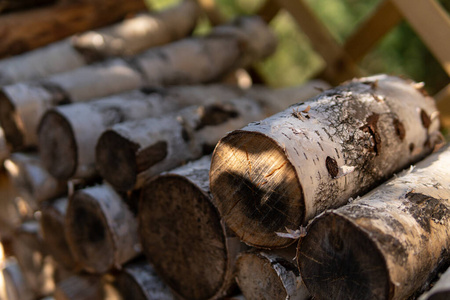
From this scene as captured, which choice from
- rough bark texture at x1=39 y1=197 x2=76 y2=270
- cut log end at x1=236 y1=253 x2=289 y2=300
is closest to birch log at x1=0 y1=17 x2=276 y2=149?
rough bark texture at x1=39 y1=197 x2=76 y2=270

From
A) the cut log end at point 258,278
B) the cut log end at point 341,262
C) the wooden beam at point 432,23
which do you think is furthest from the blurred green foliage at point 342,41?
the cut log end at point 341,262

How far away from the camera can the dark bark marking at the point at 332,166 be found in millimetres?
1468

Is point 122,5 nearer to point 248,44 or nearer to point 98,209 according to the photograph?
point 248,44

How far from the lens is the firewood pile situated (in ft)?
4.45

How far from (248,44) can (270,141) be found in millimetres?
2414

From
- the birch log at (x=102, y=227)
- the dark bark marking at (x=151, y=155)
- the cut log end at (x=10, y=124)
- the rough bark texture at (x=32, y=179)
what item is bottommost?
the birch log at (x=102, y=227)

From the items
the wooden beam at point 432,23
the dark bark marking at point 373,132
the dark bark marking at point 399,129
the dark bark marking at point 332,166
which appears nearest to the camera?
the dark bark marking at point 332,166

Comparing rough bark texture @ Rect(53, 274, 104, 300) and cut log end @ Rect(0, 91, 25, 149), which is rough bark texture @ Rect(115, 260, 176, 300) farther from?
cut log end @ Rect(0, 91, 25, 149)

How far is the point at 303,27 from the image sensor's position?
3.48 meters

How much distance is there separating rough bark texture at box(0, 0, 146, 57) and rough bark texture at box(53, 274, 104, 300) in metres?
1.69

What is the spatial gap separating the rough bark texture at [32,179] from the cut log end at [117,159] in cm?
64

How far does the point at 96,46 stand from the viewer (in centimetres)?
316

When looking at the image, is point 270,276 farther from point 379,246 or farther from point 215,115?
point 215,115

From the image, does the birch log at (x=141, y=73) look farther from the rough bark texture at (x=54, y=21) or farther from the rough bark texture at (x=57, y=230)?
the rough bark texture at (x=54, y=21)
